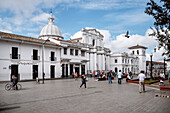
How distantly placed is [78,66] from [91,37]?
43.1 ft

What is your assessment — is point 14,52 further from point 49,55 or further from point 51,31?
point 51,31

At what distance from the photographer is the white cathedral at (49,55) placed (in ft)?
82.7

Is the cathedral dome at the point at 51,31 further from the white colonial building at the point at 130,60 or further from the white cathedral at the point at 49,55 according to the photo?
the white colonial building at the point at 130,60

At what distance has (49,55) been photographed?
32.4m

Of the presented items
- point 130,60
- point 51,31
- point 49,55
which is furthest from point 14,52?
point 130,60

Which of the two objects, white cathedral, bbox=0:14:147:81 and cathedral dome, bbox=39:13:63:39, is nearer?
white cathedral, bbox=0:14:147:81

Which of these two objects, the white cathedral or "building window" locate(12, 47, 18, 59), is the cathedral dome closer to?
the white cathedral

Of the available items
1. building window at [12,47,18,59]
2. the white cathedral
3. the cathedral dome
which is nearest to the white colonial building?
the white cathedral

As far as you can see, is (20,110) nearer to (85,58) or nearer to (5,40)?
(5,40)

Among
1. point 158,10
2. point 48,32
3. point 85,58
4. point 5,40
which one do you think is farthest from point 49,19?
Answer: point 158,10

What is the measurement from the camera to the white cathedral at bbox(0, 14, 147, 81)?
25217 mm

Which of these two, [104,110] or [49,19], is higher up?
[49,19]

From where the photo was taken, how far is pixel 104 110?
672cm

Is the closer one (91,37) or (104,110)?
(104,110)
